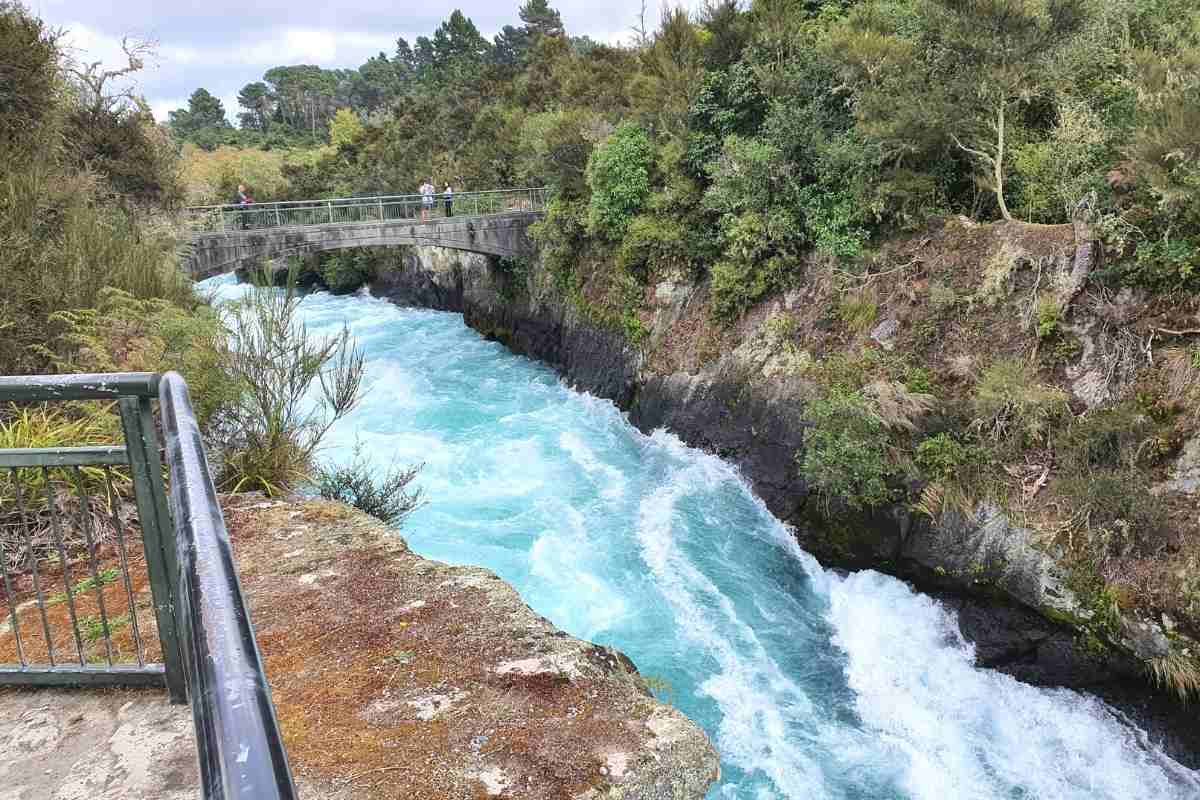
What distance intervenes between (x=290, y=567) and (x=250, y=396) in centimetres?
300

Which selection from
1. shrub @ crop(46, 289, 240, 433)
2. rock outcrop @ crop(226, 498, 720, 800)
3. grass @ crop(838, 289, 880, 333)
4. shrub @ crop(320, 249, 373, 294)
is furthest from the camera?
shrub @ crop(320, 249, 373, 294)

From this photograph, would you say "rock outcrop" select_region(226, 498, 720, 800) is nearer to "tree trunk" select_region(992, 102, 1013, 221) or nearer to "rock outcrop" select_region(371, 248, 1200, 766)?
"rock outcrop" select_region(371, 248, 1200, 766)

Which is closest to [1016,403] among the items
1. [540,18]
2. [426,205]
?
[426,205]

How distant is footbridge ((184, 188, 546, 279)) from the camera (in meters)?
18.8

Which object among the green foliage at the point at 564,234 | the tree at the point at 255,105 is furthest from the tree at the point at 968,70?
the tree at the point at 255,105

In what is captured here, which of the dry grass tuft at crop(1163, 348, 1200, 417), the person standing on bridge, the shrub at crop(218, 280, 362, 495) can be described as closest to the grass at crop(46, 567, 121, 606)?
the shrub at crop(218, 280, 362, 495)

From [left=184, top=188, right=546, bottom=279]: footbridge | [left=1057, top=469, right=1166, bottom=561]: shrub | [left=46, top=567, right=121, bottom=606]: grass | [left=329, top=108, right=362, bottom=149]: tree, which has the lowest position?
[left=1057, top=469, right=1166, bottom=561]: shrub

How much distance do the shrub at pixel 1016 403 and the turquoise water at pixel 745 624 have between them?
2228mm

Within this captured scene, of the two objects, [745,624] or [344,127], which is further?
[344,127]

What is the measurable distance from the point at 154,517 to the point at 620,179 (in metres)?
15.1

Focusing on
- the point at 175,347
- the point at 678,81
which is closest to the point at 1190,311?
the point at 175,347

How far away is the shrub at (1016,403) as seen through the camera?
8.23 metres

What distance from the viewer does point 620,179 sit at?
16.6m

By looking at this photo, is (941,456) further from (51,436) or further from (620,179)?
(620,179)
